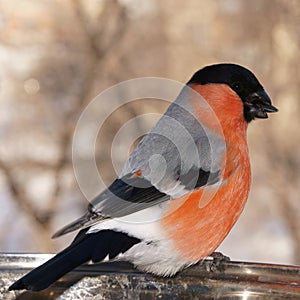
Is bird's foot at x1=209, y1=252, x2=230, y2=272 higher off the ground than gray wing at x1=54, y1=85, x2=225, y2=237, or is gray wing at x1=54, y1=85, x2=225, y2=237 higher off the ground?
gray wing at x1=54, y1=85, x2=225, y2=237

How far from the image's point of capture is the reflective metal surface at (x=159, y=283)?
88.7 inches

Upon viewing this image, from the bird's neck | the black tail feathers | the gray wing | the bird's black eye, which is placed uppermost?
the bird's black eye

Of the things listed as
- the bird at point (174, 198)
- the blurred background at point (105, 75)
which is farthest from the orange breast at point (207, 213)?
the blurred background at point (105, 75)

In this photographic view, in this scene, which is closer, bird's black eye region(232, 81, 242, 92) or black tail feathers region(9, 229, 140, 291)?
black tail feathers region(9, 229, 140, 291)

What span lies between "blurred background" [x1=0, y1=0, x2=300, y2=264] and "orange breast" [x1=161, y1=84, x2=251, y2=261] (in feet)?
8.53

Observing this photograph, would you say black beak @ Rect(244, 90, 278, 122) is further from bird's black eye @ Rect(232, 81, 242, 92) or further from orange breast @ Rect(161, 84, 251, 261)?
orange breast @ Rect(161, 84, 251, 261)

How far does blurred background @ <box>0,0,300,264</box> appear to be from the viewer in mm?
5109

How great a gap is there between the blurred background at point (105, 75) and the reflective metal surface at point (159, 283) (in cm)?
271


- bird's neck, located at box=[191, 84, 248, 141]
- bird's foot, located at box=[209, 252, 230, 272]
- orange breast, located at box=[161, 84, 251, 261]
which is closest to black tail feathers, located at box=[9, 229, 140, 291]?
orange breast, located at box=[161, 84, 251, 261]

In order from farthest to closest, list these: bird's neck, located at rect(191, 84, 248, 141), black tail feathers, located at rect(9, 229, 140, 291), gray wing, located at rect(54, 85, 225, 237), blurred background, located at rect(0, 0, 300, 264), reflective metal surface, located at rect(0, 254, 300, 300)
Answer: blurred background, located at rect(0, 0, 300, 264) → bird's neck, located at rect(191, 84, 248, 141) → gray wing, located at rect(54, 85, 225, 237) → reflective metal surface, located at rect(0, 254, 300, 300) → black tail feathers, located at rect(9, 229, 140, 291)

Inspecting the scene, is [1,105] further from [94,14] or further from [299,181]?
[299,181]

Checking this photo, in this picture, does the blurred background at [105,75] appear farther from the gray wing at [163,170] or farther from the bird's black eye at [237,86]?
the gray wing at [163,170]

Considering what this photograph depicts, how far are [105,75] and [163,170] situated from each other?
8.85ft

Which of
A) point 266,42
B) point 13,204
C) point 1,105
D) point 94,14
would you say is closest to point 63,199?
point 13,204
